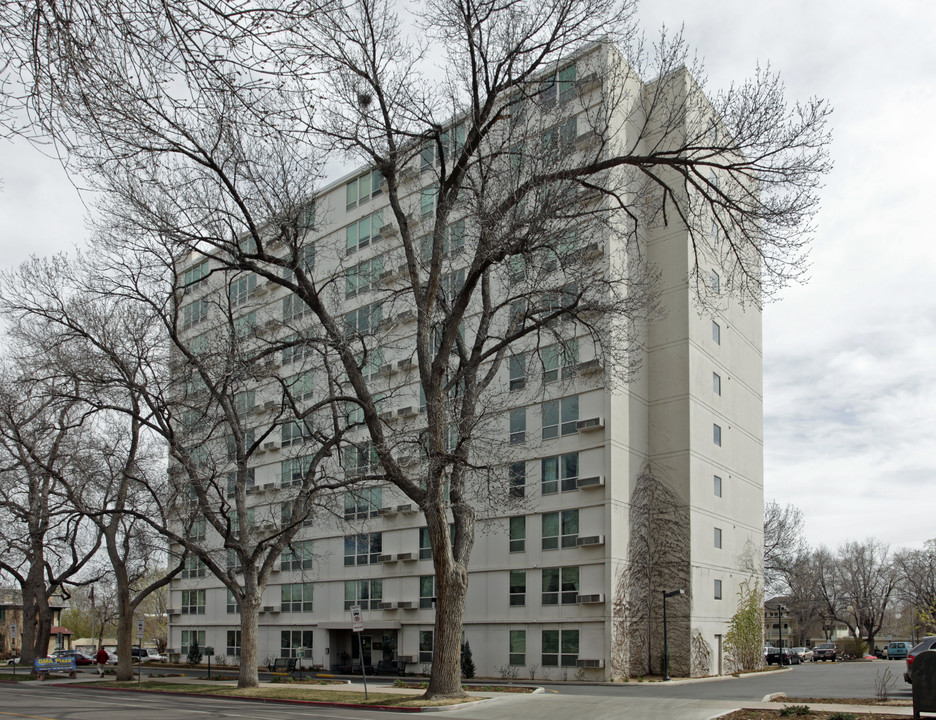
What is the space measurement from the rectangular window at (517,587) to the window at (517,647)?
49.4 inches

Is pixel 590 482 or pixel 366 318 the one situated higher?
pixel 366 318

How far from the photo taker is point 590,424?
37.8 m

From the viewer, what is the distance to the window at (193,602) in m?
60.1

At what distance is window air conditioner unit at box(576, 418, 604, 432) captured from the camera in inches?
1480

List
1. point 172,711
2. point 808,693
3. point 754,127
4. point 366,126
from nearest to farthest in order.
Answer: point 754,127 → point 172,711 → point 366,126 → point 808,693

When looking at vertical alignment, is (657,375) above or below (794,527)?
above

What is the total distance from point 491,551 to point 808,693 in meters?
17.6

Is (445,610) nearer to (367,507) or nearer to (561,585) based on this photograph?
(561,585)

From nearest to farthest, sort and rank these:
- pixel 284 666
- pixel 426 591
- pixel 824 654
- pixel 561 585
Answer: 1. pixel 561 585
2. pixel 426 591
3. pixel 284 666
4. pixel 824 654

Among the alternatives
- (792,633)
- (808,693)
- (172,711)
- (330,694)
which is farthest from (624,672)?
(792,633)

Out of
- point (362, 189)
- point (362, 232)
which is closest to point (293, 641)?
point (362, 232)

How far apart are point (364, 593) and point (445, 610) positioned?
85.0 feet

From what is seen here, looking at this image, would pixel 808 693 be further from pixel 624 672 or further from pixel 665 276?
pixel 665 276

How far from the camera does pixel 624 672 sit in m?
36.1
